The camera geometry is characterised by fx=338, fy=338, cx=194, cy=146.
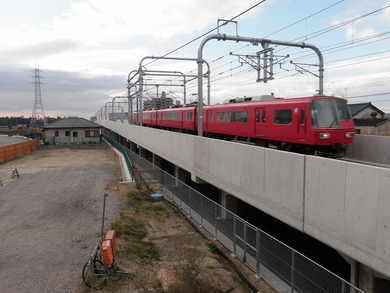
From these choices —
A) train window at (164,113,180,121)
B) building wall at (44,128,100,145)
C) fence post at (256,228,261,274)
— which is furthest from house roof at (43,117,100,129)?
fence post at (256,228,261,274)

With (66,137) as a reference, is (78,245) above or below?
below

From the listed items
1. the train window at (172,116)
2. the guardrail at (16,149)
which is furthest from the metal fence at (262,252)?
the guardrail at (16,149)

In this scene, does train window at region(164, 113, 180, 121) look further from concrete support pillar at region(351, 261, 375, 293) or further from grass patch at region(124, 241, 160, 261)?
concrete support pillar at region(351, 261, 375, 293)

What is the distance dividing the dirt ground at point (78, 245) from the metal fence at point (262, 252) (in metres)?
0.51

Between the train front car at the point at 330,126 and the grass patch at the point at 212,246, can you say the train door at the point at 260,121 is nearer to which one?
the train front car at the point at 330,126

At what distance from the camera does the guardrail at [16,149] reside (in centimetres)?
4388

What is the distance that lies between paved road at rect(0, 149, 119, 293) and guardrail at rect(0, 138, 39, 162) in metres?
17.2

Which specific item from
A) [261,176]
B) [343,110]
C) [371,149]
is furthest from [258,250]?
[371,149]

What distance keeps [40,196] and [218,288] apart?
52.4 feet

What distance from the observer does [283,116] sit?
1436 cm

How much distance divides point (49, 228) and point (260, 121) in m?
11.0

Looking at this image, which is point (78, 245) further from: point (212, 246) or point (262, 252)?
point (262, 252)

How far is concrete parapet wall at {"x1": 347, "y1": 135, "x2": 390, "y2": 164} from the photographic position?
13.2 metres

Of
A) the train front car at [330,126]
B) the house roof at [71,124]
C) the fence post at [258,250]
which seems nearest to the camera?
the fence post at [258,250]
